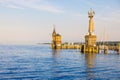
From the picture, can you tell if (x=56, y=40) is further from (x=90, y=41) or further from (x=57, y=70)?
(x=57, y=70)

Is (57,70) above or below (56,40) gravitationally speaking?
below

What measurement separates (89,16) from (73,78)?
81.5 metres

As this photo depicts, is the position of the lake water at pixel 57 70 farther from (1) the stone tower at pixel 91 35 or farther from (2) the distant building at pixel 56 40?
(2) the distant building at pixel 56 40

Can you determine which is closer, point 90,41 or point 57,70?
point 57,70

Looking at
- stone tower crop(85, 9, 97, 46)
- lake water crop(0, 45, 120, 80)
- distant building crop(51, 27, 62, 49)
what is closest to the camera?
lake water crop(0, 45, 120, 80)

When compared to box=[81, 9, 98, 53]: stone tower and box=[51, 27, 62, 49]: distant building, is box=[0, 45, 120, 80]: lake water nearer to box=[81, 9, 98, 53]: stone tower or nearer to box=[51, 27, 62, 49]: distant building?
box=[81, 9, 98, 53]: stone tower

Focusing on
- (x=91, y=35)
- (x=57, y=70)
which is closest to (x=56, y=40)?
(x=91, y=35)

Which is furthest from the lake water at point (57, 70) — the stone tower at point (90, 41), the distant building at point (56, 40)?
the distant building at point (56, 40)

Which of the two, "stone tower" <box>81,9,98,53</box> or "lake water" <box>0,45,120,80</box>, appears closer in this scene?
"lake water" <box>0,45,120,80</box>

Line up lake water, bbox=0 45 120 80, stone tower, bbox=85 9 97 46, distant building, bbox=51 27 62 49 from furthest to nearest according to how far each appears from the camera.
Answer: distant building, bbox=51 27 62 49 → stone tower, bbox=85 9 97 46 → lake water, bbox=0 45 120 80

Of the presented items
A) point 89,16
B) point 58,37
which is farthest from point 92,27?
point 58,37

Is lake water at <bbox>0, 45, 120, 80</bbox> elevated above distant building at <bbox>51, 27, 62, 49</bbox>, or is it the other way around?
distant building at <bbox>51, 27, 62, 49</bbox>

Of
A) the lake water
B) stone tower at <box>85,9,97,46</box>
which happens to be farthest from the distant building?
the lake water

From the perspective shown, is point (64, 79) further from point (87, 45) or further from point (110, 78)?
point (87, 45)
